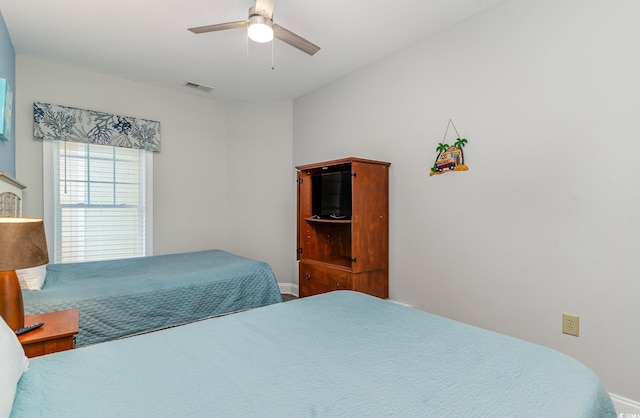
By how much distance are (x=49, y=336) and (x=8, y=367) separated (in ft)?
2.04

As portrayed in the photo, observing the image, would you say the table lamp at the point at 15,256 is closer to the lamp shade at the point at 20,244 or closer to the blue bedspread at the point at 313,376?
the lamp shade at the point at 20,244

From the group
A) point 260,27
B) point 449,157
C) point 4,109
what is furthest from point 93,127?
point 449,157

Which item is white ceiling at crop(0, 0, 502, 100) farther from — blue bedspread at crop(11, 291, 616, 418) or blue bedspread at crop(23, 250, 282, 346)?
blue bedspread at crop(11, 291, 616, 418)

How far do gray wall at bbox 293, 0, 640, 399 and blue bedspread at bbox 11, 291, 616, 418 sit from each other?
3.61 ft

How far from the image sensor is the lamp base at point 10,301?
4.34 feet

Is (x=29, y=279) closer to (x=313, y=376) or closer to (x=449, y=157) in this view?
(x=313, y=376)

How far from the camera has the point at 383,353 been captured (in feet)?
3.69

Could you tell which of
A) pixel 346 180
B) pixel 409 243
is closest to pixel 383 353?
pixel 409 243

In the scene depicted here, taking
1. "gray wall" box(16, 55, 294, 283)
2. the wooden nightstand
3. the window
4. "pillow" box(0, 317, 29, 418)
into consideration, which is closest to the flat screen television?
"gray wall" box(16, 55, 294, 283)

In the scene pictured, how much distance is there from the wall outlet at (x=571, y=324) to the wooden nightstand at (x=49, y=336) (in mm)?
2647

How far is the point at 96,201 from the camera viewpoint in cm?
355

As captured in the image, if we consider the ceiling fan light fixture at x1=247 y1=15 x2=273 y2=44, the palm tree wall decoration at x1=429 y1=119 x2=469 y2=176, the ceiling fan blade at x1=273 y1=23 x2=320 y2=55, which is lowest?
the palm tree wall decoration at x1=429 y1=119 x2=469 y2=176

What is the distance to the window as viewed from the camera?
3305mm

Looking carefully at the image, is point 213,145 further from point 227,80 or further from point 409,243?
point 409,243
